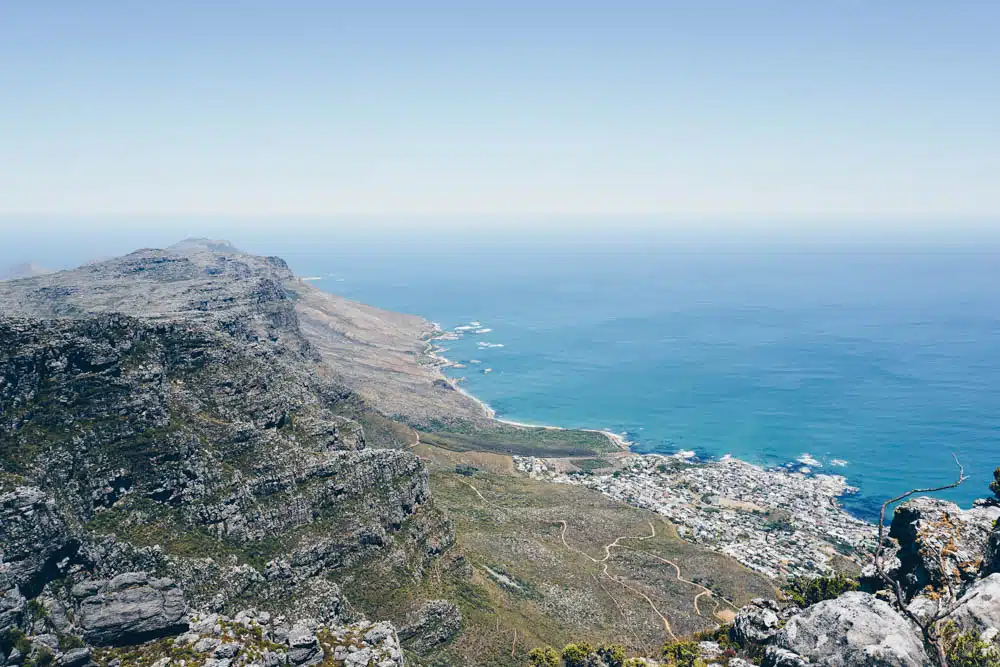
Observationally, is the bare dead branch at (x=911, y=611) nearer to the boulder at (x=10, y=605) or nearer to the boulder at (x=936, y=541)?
the boulder at (x=936, y=541)

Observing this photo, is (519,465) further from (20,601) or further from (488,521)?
(20,601)

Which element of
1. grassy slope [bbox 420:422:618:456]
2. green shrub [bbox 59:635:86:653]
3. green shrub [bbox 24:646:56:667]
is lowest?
grassy slope [bbox 420:422:618:456]

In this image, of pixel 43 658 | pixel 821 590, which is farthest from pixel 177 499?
pixel 821 590

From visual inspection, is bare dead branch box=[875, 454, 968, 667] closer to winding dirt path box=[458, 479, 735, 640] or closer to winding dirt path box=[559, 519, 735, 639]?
winding dirt path box=[458, 479, 735, 640]

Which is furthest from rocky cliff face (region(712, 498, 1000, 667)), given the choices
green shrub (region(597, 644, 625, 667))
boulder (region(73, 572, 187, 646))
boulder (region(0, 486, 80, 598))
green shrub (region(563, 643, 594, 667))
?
boulder (region(0, 486, 80, 598))

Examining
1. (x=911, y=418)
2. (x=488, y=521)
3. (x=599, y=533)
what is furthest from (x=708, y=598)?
(x=911, y=418)

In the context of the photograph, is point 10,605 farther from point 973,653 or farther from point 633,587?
point 633,587
